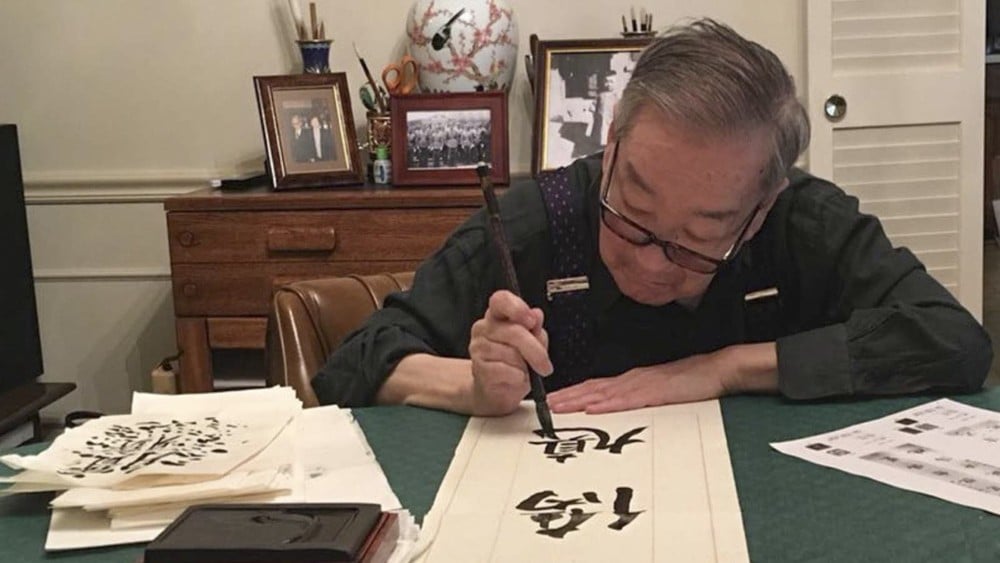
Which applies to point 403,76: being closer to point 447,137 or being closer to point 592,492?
point 447,137

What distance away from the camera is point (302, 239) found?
2562 mm

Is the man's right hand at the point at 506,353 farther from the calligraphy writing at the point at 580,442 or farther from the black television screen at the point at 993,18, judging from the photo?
the black television screen at the point at 993,18

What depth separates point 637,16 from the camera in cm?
294

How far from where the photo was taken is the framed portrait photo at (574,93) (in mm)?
2668

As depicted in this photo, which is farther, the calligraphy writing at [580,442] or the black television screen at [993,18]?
the black television screen at [993,18]

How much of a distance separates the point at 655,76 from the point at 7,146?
2.17 metres

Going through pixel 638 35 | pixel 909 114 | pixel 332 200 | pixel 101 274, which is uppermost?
pixel 638 35

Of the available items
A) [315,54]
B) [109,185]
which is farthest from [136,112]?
[315,54]

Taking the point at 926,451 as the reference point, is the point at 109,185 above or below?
above

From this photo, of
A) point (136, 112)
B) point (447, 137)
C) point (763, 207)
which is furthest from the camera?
point (136, 112)

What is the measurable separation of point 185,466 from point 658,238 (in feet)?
1.78

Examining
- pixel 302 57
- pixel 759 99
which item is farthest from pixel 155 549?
pixel 302 57

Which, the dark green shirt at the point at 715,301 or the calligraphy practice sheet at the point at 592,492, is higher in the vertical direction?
the dark green shirt at the point at 715,301

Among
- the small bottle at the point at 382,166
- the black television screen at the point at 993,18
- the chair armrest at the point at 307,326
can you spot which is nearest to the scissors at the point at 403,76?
the small bottle at the point at 382,166
